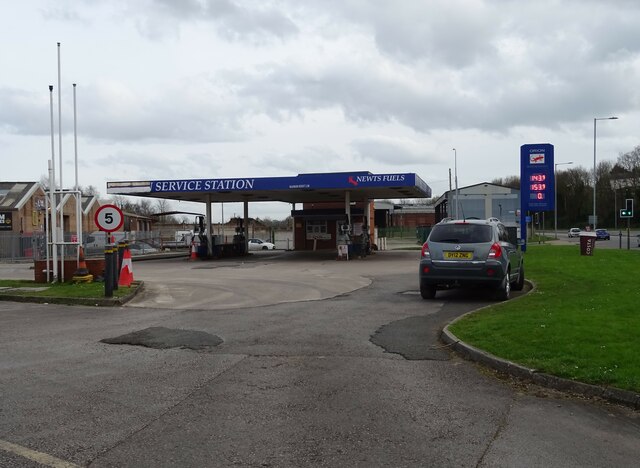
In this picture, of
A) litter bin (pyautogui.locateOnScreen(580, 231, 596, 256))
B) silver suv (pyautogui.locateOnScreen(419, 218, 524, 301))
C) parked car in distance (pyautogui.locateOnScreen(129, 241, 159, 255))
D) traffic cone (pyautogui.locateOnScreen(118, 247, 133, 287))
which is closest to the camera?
silver suv (pyautogui.locateOnScreen(419, 218, 524, 301))

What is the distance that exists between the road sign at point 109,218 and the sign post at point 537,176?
21638mm

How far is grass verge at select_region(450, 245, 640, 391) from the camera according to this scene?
609cm

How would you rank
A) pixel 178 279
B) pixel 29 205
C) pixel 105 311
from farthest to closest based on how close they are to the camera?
1. pixel 29 205
2. pixel 178 279
3. pixel 105 311

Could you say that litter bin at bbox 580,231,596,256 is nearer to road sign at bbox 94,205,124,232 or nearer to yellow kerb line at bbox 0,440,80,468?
road sign at bbox 94,205,124,232

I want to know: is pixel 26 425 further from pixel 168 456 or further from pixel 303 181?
pixel 303 181

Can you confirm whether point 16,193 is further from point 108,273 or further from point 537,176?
point 108,273

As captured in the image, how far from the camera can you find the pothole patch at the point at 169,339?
820cm

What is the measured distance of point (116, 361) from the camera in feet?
23.8

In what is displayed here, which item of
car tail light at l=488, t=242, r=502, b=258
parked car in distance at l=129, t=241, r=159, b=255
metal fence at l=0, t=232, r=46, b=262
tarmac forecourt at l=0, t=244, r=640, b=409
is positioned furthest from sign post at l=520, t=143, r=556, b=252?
metal fence at l=0, t=232, r=46, b=262

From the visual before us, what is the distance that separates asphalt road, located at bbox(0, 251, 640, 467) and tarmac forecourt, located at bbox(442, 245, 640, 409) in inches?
9.7

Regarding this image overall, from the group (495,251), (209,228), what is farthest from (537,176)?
(495,251)

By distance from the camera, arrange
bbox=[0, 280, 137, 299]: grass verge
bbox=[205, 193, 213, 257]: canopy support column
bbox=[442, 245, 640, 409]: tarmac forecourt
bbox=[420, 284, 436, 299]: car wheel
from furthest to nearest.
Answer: bbox=[205, 193, 213, 257]: canopy support column, bbox=[0, 280, 137, 299]: grass verge, bbox=[420, 284, 436, 299]: car wheel, bbox=[442, 245, 640, 409]: tarmac forecourt

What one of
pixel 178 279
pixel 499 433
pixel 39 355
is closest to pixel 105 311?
pixel 39 355

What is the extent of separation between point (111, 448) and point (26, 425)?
1.00 m
